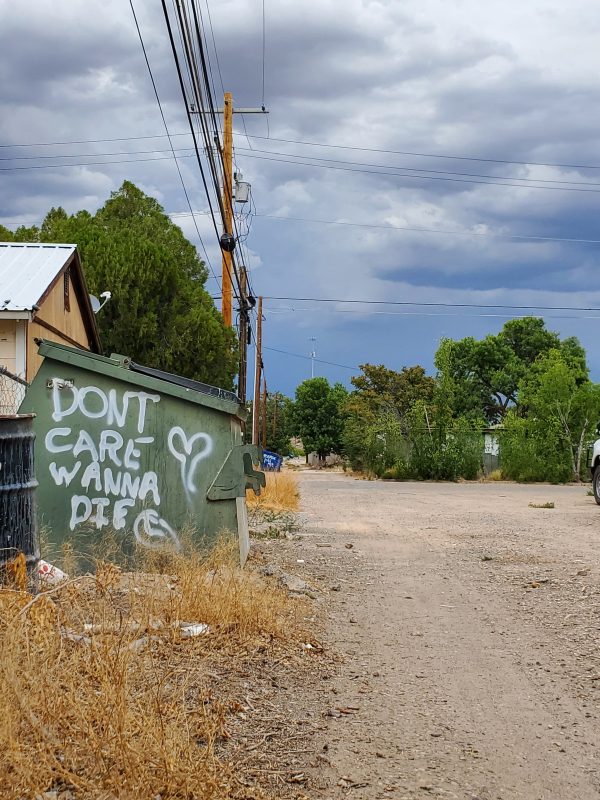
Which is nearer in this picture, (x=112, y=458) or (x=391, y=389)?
(x=112, y=458)

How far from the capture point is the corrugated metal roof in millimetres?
15508

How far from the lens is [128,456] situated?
9039 millimetres

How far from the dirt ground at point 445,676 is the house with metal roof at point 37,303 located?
18.0ft

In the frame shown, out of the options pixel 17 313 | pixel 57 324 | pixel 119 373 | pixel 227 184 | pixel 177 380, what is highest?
pixel 227 184

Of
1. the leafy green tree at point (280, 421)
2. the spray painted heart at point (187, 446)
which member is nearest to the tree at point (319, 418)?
the leafy green tree at point (280, 421)

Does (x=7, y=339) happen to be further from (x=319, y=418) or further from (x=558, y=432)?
(x=319, y=418)

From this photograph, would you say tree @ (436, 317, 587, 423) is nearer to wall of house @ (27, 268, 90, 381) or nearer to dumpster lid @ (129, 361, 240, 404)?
A: wall of house @ (27, 268, 90, 381)

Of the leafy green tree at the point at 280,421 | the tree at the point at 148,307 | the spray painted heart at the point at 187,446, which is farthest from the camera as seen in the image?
the leafy green tree at the point at 280,421

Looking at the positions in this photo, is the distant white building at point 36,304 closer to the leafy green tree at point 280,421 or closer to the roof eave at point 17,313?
the roof eave at point 17,313

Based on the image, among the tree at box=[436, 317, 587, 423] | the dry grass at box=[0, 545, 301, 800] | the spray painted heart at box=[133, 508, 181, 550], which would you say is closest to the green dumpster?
the spray painted heart at box=[133, 508, 181, 550]

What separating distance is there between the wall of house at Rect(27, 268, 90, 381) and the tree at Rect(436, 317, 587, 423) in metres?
48.7

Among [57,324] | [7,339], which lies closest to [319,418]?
[57,324]

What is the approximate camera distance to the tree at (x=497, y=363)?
67750 mm

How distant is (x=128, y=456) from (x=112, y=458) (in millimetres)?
151
